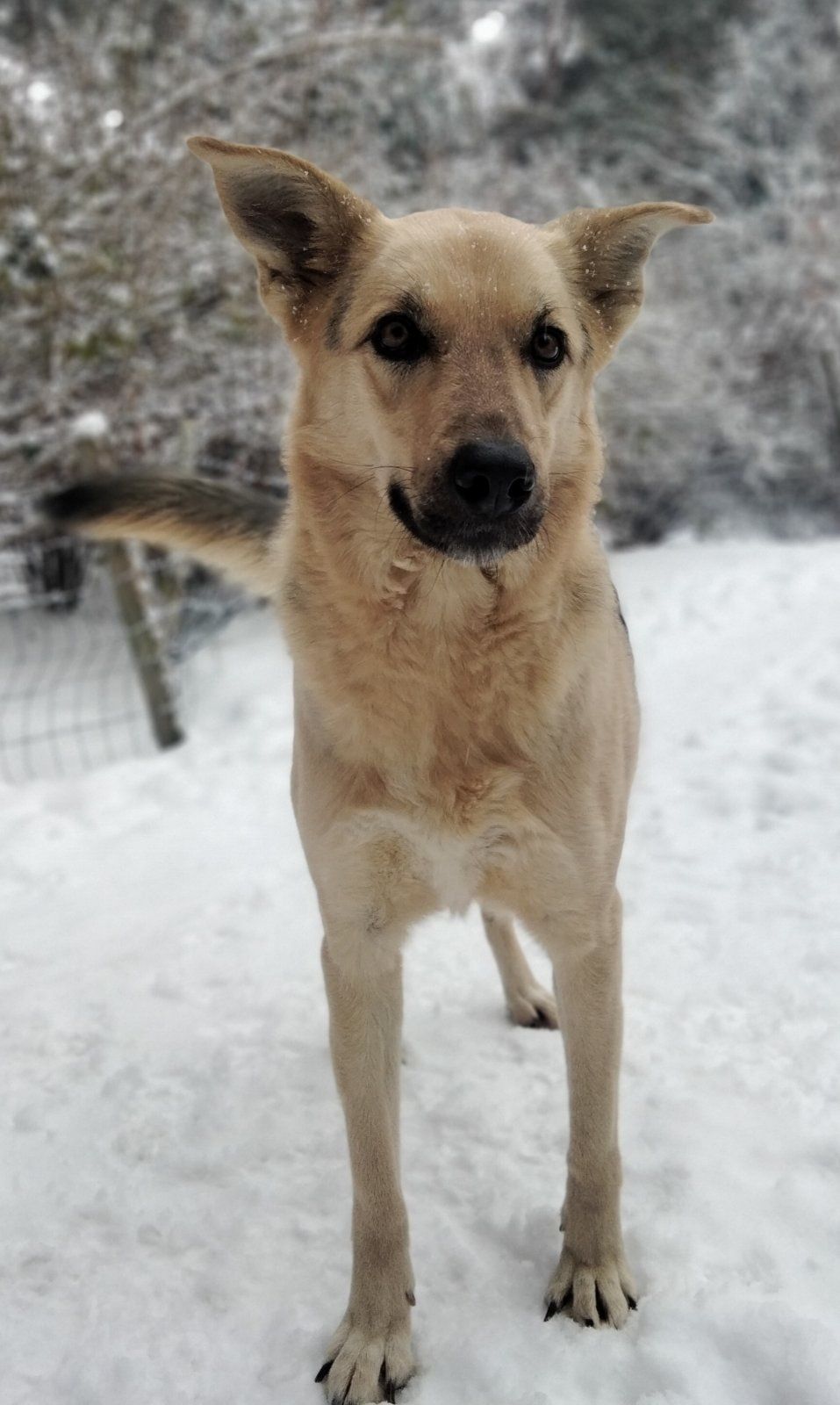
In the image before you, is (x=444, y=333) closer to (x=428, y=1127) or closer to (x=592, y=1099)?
(x=592, y=1099)

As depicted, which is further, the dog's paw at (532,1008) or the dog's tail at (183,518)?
the dog's tail at (183,518)

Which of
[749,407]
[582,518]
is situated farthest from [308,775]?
[749,407]

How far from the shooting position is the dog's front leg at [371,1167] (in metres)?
1.79

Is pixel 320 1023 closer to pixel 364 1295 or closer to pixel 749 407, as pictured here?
pixel 364 1295

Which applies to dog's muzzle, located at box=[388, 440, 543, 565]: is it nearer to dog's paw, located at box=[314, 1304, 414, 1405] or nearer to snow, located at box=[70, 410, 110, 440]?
dog's paw, located at box=[314, 1304, 414, 1405]

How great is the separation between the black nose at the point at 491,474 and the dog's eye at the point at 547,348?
41cm

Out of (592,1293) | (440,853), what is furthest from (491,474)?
(592,1293)

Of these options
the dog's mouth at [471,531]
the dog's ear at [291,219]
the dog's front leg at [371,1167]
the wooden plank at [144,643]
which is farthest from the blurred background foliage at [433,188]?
the dog's front leg at [371,1167]

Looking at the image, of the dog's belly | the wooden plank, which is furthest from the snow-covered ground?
the wooden plank

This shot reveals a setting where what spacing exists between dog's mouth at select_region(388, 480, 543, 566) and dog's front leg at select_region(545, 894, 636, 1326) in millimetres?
747

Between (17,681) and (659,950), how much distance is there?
223 inches

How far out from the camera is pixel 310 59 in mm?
8289

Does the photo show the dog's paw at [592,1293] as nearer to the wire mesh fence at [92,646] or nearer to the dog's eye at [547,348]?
the dog's eye at [547,348]

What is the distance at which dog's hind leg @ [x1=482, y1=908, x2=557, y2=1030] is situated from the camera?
2.83 m
